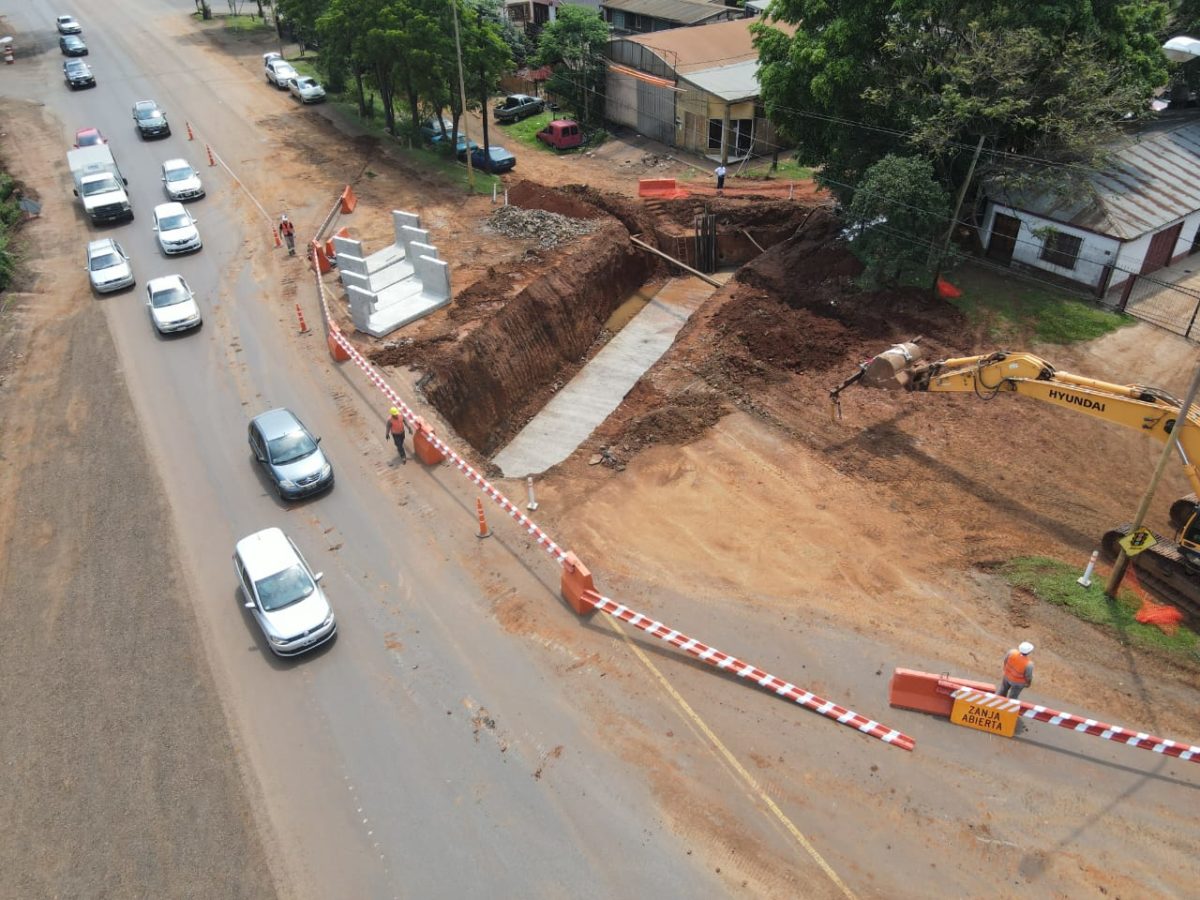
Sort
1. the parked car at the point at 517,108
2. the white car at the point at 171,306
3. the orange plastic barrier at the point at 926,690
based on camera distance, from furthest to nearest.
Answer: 1. the parked car at the point at 517,108
2. the white car at the point at 171,306
3. the orange plastic barrier at the point at 926,690

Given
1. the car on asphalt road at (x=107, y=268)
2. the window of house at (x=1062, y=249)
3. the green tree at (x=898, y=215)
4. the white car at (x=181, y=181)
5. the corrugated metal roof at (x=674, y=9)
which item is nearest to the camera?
the green tree at (x=898, y=215)

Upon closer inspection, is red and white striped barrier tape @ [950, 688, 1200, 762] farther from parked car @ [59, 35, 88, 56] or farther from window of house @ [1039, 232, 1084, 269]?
parked car @ [59, 35, 88, 56]

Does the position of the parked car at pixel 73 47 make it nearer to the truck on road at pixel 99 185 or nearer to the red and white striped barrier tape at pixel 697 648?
the truck on road at pixel 99 185

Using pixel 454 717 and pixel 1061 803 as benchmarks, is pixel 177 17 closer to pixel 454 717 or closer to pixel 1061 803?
pixel 454 717

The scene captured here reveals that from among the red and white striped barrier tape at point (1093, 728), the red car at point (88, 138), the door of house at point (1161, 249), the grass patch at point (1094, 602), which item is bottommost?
the grass patch at point (1094, 602)

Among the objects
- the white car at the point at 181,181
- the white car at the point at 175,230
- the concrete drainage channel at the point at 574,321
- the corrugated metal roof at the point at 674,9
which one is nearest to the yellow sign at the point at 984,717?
the concrete drainage channel at the point at 574,321

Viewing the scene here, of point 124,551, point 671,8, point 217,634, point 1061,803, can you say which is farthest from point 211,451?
point 671,8
